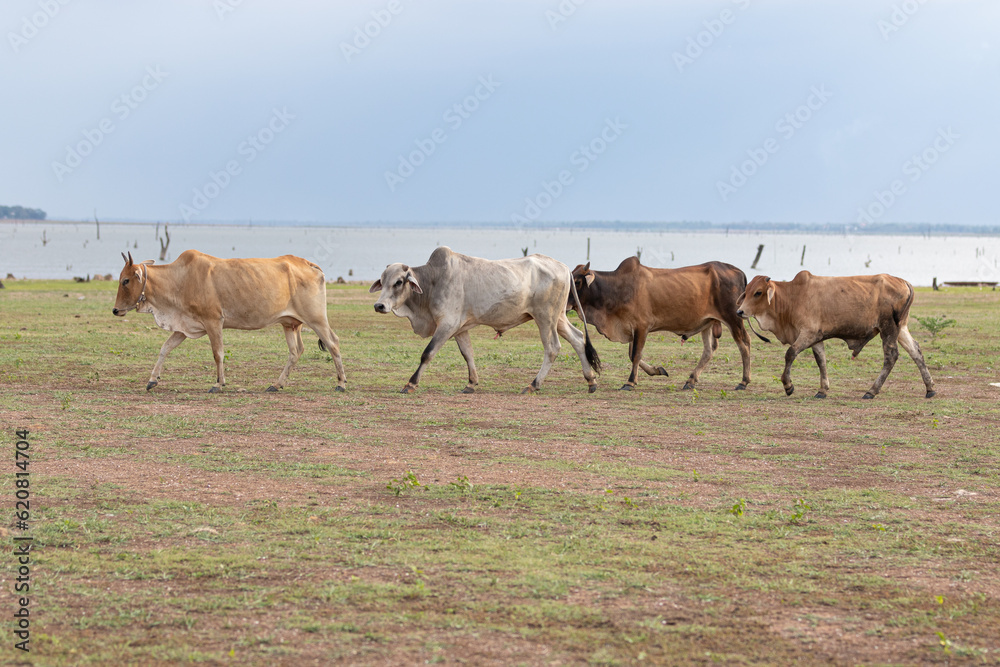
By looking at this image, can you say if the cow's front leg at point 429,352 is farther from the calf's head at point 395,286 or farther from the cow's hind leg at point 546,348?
the cow's hind leg at point 546,348

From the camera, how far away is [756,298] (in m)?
14.8

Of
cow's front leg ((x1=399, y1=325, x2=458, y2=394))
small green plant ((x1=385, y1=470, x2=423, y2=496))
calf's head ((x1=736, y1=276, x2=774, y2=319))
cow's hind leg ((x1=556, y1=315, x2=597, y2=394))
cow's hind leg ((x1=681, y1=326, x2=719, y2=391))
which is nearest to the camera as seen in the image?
small green plant ((x1=385, y1=470, x2=423, y2=496))

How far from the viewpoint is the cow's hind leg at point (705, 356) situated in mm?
15297

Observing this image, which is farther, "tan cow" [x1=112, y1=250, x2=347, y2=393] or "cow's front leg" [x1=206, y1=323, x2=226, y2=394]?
"tan cow" [x1=112, y1=250, x2=347, y2=393]

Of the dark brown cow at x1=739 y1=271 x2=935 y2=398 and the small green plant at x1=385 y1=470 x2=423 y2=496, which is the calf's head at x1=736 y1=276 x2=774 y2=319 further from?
the small green plant at x1=385 y1=470 x2=423 y2=496

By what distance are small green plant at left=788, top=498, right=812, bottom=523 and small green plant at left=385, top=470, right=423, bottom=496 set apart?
288 cm

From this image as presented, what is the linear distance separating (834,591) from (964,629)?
758 mm

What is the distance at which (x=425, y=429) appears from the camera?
1159 centimetres

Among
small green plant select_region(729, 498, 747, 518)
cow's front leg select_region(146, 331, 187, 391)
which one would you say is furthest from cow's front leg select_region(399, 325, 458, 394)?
small green plant select_region(729, 498, 747, 518)

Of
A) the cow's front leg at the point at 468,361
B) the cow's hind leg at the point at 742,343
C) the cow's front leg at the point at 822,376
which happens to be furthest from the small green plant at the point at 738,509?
the cow's hind leg at the point at 742,343

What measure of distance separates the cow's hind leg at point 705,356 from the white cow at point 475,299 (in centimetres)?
134

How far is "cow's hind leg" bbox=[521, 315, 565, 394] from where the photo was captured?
1491cm

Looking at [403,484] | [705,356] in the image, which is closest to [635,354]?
[705,356]

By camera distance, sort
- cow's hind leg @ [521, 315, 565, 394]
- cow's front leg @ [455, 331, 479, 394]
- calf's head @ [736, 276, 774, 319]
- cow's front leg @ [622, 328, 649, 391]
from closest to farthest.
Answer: calf's head @ [736, 276, 774, 319] < cow's front leg @ [455, 331, 479, 394] < cow's hind leg @ [521, 315, 565, 394] < cow's front leg @ [622, 328, 649, 391]
